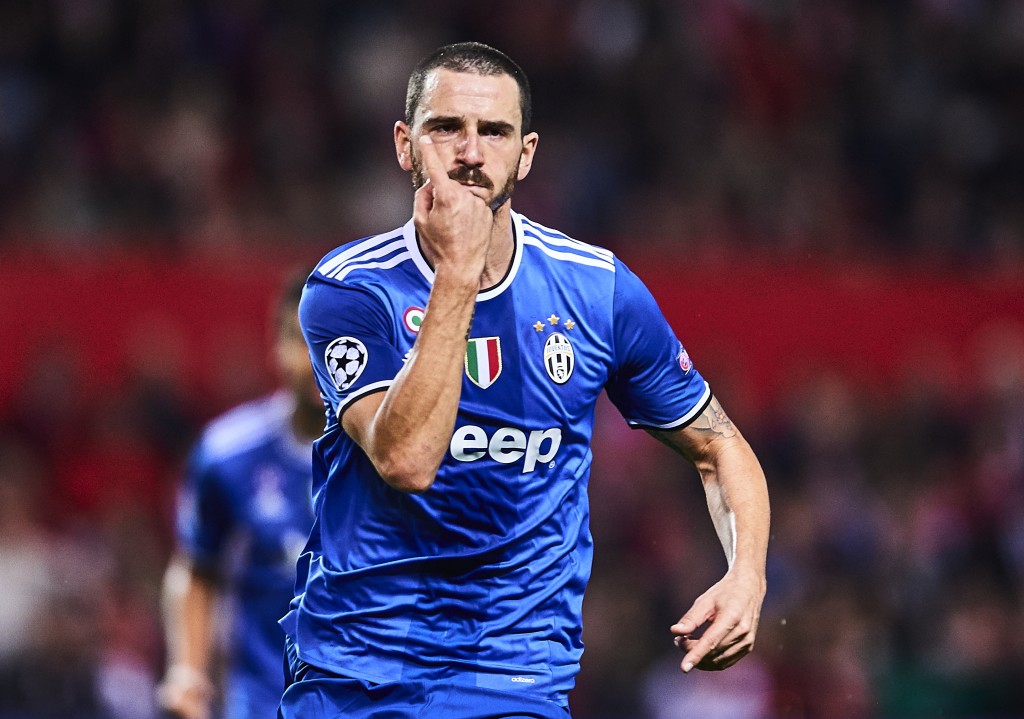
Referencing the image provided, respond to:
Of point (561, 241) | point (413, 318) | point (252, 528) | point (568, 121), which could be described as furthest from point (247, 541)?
point (568, 121)

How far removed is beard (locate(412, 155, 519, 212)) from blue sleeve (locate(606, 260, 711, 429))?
359 millimetres

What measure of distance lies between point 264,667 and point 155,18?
26.0 ft

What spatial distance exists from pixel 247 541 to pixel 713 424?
2379mm

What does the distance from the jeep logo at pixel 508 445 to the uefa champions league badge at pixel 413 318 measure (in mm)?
239

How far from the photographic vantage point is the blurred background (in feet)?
31.0

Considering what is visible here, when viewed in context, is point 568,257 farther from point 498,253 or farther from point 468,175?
point 468,175

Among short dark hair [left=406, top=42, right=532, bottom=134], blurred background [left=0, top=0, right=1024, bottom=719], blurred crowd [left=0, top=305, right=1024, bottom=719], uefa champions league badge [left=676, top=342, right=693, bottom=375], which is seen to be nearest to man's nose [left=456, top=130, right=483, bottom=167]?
short dark hair [left=406, top=42, right=532, bottom=134]

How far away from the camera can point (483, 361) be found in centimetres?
356

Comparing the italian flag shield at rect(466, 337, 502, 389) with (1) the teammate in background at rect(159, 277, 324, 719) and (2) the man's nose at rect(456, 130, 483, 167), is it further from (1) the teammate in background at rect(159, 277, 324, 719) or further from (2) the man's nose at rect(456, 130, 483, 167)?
(1) the teammate in background at rect(159, 277, 324, 719)

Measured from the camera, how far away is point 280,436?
5.90 metres

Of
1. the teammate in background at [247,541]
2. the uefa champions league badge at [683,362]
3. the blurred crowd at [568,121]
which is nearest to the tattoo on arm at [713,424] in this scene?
the uefa champions league badge at [683,362]

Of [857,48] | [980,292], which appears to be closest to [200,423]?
[980,292]

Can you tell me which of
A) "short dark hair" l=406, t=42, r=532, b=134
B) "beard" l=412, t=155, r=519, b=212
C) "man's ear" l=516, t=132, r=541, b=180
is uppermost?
"short dark hair" l=406, t=42, r=532, b=134

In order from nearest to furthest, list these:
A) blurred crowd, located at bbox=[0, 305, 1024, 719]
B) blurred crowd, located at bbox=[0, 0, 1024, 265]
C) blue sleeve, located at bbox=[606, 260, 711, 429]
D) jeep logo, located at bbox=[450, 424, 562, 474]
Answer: jeep logo, located at bbox=[450, 424, 562, 474]
blue sleeve, located at bbox=[606, 260, 711, 429]
blurred crowd, located at bbox=[0, 305, 1024, 719]
blurred crowd, located at bbox=[0, 0, 1024, 265]
